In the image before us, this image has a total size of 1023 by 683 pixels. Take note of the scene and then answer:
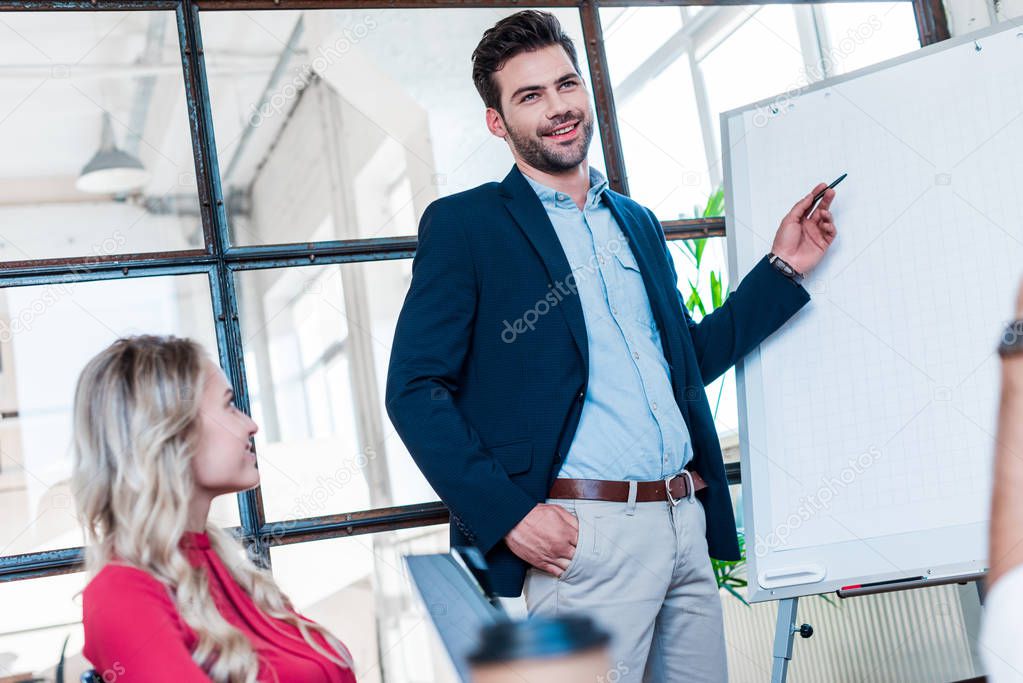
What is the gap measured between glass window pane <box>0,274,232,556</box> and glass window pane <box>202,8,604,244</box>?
31 centimetres

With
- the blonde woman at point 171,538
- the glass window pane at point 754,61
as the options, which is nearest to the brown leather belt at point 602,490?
the blonde woman at point 171,538

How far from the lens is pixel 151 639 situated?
1.25 metres

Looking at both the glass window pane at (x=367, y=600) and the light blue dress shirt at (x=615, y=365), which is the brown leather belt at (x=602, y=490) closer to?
the light blue dress shirt at (x=615, y=365)

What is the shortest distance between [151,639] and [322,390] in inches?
45.9

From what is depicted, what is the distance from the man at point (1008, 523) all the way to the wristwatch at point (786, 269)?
1.75 meters

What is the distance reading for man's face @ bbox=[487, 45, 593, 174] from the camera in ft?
6.97

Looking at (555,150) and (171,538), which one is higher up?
(555,150)

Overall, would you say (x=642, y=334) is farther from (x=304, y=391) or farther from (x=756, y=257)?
(x=304, y=391)

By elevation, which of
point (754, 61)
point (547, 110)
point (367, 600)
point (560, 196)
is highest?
point (754, 61)

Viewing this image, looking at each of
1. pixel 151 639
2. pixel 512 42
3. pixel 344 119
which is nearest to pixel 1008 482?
pixel 151 639

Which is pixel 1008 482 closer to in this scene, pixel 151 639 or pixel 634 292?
pixel 151 639

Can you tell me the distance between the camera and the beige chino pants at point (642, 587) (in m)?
1.85
